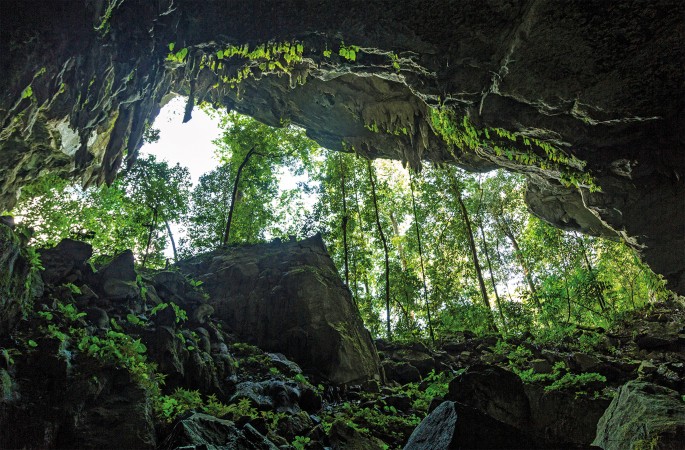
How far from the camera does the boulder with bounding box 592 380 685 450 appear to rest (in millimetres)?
4328

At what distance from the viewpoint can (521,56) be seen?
826 centimetres

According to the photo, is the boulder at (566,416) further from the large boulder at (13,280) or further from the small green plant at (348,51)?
the large boulder at (13,280)

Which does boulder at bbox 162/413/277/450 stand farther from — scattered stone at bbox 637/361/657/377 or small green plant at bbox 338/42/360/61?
scattered stone at bbox 637/361/657/377

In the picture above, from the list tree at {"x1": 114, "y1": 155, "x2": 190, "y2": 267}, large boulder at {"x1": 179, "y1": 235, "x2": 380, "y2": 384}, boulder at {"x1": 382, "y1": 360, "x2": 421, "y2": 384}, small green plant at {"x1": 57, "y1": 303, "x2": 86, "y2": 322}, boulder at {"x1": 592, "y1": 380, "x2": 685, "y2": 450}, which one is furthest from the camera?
tree at {"x1": 114, "y1": 155, "x2": 190, "y2": 267}

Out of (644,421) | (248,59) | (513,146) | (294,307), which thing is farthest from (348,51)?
(644,421)

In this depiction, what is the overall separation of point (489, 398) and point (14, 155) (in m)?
10.3

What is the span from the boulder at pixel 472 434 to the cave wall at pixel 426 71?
23.5ft

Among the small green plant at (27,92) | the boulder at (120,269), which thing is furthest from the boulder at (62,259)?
the small green plant at (27,92)

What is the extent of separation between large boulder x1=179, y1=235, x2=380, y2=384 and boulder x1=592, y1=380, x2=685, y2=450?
21.9 ft

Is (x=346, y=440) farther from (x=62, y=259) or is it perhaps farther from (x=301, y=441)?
(x=62, y=259)

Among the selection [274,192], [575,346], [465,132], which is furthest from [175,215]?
[575,346]

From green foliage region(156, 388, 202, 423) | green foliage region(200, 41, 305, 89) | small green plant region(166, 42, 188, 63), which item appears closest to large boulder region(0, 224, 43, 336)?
green foliage region(156, 388, 202, 423)

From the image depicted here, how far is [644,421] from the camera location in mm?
4812

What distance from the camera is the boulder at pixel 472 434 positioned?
12.4ft
